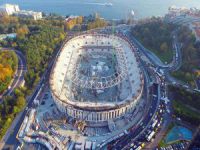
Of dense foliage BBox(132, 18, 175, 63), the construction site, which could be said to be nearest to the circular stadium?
the construction site

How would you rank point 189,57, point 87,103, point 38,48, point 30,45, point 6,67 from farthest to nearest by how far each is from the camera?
point 30,45 < point 38,48 < point 189,57 < point 6,67 < point 87,103

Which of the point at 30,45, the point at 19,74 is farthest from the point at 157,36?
the point at 19,74

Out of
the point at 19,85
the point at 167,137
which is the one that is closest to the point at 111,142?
the point at 167,137

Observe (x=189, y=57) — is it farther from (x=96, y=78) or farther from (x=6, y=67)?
(x=6, y=67)

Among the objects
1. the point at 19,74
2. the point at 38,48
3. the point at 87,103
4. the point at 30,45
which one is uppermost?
the point at 30,45

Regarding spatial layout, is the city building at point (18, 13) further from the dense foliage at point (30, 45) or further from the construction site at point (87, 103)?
the construction site at point (87, 103)

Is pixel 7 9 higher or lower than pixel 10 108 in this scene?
higher

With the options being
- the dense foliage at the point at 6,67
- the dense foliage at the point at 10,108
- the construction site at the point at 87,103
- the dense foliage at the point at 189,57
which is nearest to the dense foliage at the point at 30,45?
the dense foliage at the point at 10,108
